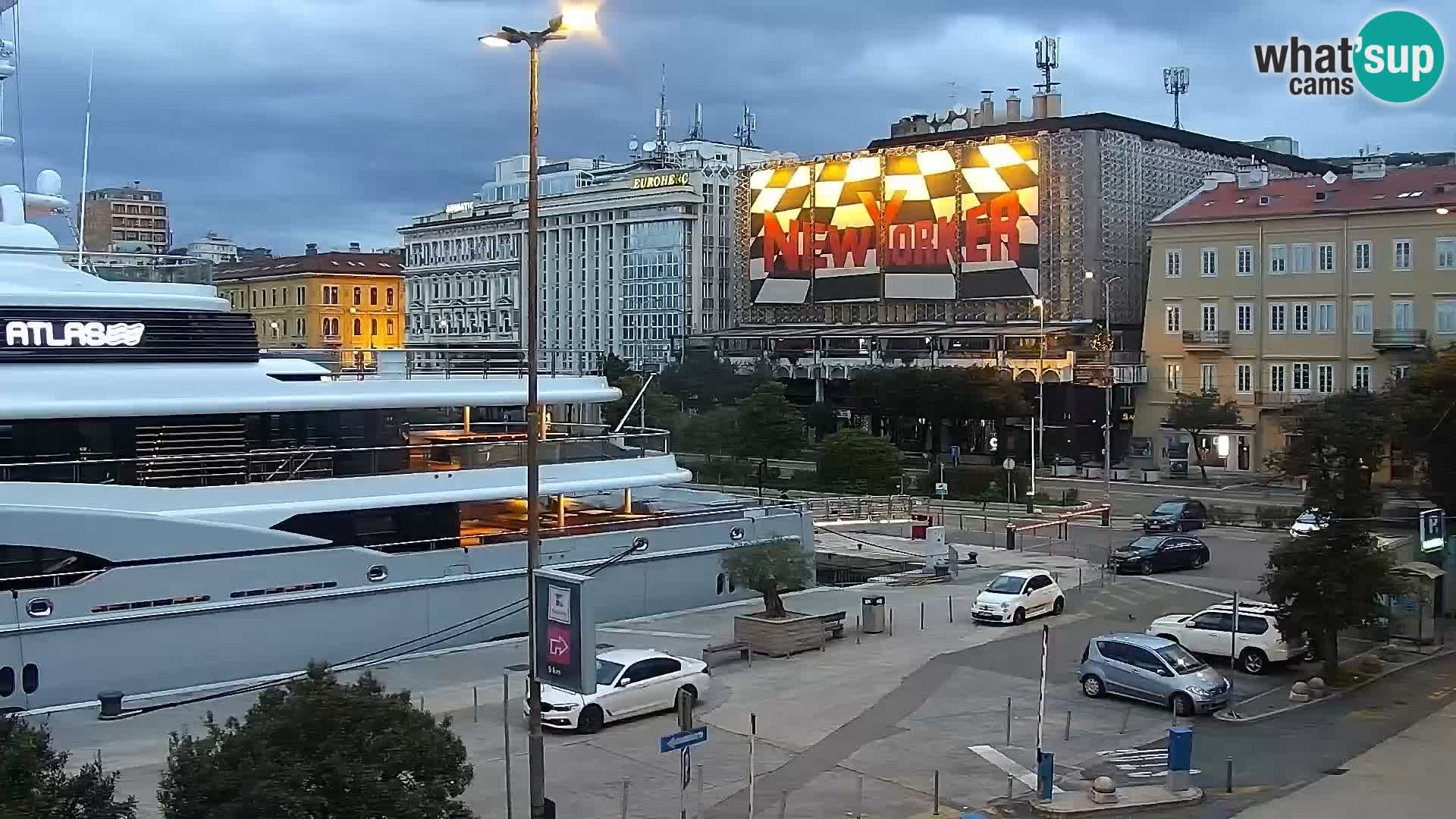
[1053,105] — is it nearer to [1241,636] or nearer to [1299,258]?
[1299,258]

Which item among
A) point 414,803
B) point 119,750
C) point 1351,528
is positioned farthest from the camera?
point 1351,528

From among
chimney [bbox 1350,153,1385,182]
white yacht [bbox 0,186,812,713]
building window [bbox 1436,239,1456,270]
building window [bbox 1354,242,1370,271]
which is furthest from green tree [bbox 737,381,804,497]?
white yacht [bbox 0,186,812,713]

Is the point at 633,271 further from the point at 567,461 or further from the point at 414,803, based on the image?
the point at 414,803

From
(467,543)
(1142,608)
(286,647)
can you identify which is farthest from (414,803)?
(1142,608)

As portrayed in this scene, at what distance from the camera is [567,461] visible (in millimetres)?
24000

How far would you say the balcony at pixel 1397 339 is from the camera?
2009 inches

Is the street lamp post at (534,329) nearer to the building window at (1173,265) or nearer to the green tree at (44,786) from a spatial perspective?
the green tree at (44,786)

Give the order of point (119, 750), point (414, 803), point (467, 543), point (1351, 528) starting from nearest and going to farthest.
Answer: point (414, 803)
point (119, 750)
point (1351, 528)
point (467, 543)

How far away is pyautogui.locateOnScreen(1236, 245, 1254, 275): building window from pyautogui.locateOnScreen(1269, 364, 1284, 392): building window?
156 inches

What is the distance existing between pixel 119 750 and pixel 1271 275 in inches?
1945

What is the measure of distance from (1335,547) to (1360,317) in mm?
37274

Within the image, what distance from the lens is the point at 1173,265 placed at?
57750 mm

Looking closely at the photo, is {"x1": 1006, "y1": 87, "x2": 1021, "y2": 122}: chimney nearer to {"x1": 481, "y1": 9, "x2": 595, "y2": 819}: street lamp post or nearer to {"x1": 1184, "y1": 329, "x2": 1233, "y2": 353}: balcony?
{"x1": 1184, "y1": 329, "x2": 1233, "y2": 353}: balcony

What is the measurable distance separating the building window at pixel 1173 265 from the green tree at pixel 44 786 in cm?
5389
